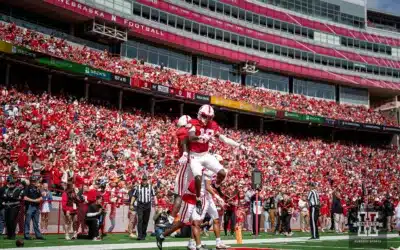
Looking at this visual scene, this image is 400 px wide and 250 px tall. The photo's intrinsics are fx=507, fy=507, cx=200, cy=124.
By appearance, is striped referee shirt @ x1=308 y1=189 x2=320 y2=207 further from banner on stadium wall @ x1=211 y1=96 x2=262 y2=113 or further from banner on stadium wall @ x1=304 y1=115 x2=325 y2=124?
banner on stadium wall @ x1=304 y1=115 x2=325 y2=124

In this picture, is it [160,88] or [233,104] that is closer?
[160,88]

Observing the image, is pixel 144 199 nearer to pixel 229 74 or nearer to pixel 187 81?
pixel 187 81

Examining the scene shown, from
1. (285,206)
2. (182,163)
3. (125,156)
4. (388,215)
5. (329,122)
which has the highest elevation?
(329,122)

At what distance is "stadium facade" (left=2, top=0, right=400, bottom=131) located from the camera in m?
43.3

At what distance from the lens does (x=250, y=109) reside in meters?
50.6

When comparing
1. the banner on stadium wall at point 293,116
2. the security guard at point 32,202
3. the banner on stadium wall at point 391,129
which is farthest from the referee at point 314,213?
the banner on stadium wall at point 391,129

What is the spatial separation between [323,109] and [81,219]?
4630 centimetres

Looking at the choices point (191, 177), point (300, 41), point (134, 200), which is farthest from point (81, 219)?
point (300, 41)

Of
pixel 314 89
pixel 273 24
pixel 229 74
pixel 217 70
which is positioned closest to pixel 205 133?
pixel 217 70

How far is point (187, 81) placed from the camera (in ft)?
155

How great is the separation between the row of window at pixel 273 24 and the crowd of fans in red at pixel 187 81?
7929 mm

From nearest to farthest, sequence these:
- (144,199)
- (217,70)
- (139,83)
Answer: (144,199), (139,83), (217,70)

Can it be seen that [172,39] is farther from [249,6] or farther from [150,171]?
[150,171]

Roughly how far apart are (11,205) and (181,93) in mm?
29394
